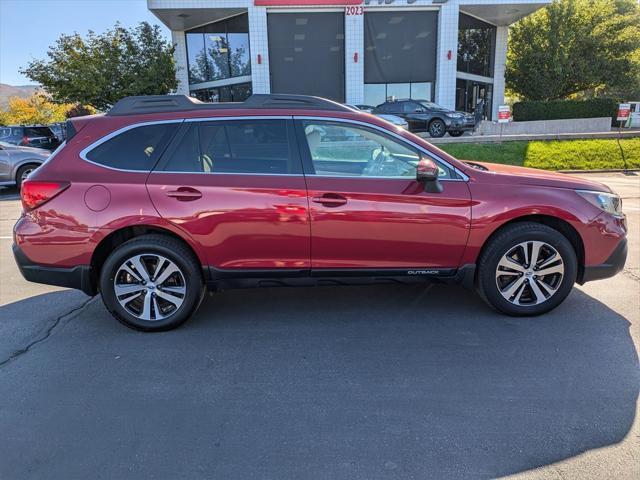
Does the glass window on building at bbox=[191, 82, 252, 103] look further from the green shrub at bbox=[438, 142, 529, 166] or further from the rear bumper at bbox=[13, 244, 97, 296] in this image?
the rear bumper at bbox=[13, 244, 97, 296]

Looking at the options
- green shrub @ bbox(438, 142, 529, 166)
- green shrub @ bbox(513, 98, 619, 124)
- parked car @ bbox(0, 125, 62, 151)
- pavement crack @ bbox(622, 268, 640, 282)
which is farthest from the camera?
green shrub @ bbox(513, 98, 619, 124)

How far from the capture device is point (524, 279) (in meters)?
4.05

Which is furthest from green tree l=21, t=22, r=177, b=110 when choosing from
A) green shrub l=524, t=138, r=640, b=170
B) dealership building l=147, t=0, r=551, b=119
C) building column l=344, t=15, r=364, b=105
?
green shrub l=524, t=138, r=640, b=170

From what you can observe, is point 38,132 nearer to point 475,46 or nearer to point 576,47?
point 475,46

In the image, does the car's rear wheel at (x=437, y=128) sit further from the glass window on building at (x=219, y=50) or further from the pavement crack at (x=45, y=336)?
the pavement crack at (x=45, y=336)

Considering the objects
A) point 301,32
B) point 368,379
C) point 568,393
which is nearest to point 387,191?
point 368,379

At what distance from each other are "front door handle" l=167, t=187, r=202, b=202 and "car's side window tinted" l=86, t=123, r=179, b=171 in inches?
12.1

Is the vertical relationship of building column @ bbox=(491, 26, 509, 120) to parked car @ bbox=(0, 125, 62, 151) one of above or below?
above

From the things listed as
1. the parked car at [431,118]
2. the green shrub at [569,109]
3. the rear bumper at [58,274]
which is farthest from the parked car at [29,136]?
the green shrub at [569,109]

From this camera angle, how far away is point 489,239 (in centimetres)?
401

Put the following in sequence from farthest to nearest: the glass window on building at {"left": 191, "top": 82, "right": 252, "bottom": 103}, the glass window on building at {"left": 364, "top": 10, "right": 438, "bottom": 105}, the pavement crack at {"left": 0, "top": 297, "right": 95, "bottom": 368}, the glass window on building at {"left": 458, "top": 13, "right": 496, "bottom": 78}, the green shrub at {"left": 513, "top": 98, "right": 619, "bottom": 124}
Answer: the glass window on building at {"left": 458, "top": 13, "right": 496, "bottom": 78} < the glass window on building at {"left": 191, "top": 82, "right": 252, "bottom": 103} < the glass window on building at {"left": 364, "top": 10, "right": 438, "bottom": 105} < the green shrub at {"left": 513, "top": 98, "right": 619, "bottom": 124} < the pavement crack at {"left": 0, "top": 297, "right": 95, "bottom": 368}

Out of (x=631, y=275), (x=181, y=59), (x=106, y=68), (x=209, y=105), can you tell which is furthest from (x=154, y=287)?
(x=181, y=59)

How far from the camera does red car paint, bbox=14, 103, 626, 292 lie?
3807mm

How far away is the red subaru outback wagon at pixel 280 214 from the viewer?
12.5 ft
